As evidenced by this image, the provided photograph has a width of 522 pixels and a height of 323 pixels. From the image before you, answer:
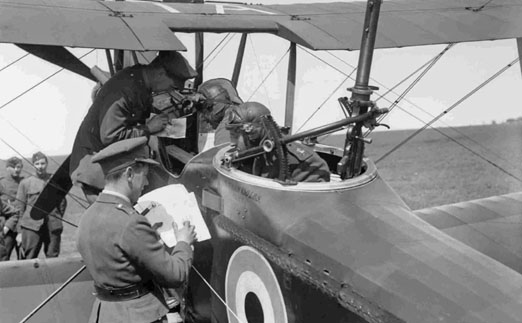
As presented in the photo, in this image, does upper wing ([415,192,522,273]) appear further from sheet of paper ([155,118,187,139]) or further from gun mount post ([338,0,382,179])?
gun mount post ([338,0,382,179])

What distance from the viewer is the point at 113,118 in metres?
4.57

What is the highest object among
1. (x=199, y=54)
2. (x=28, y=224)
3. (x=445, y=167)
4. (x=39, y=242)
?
(x=199, y=54)

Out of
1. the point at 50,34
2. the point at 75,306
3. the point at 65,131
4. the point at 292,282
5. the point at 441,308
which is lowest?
the point at 65,131

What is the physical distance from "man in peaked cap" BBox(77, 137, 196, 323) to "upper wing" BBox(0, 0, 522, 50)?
163 cm

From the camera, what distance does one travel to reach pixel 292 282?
2787mm

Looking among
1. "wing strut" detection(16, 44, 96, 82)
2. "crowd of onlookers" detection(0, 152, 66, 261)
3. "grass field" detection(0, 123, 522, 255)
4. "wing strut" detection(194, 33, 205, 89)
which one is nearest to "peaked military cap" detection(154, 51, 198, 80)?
"wing strut" detection(16, 44, 96, 82)

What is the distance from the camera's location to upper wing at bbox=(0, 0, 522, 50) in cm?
451

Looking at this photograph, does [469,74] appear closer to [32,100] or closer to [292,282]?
[32,100]

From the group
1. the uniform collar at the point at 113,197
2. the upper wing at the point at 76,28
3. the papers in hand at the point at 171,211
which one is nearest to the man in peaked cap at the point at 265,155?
the papers in hand at the point at 171,211

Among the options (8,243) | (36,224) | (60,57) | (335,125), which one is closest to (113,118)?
(60,57)

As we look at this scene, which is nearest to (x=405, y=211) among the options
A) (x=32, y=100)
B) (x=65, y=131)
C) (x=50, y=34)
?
(x=50, y=34)

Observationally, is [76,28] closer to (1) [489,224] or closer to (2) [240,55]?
(2) [240,55]

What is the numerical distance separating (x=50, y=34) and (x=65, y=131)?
11.0 m

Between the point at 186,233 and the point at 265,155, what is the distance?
0.59 metres
